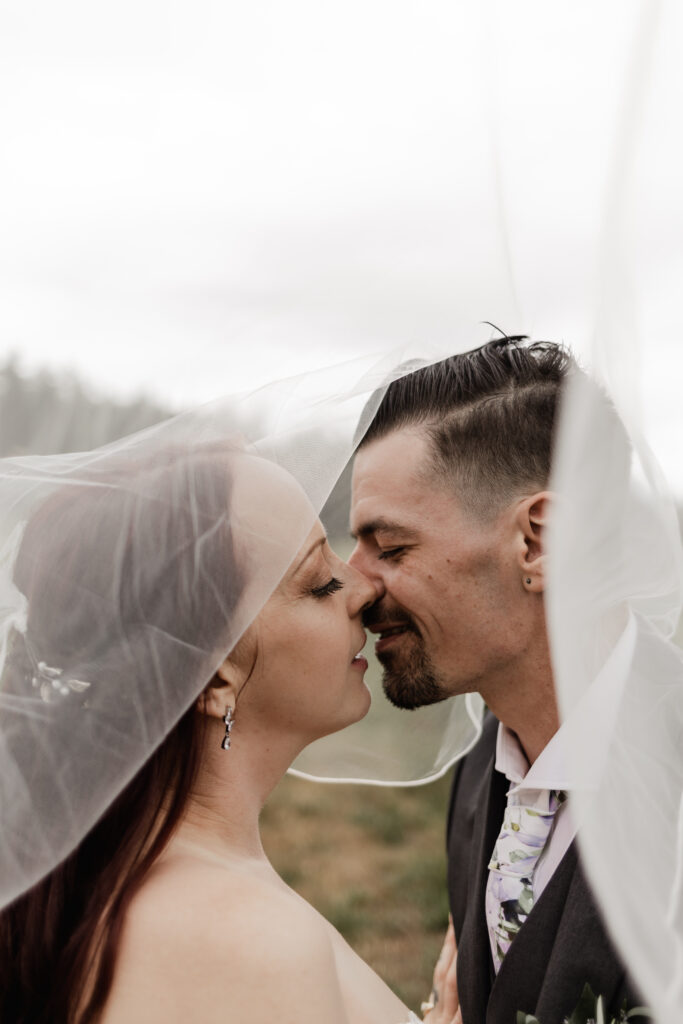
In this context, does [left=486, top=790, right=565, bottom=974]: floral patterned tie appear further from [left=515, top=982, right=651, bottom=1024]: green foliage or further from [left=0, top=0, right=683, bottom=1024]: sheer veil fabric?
[left=0, top=0, right=683, bottom=1024]: sheer veil fabric

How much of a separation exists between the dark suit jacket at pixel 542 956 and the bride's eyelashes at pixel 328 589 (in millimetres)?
935

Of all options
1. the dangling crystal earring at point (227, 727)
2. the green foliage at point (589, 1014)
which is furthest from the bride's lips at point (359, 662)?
the green foliage at point (589, 1014)

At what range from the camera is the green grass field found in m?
6.24

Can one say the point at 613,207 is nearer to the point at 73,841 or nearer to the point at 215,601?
the point at 215,601

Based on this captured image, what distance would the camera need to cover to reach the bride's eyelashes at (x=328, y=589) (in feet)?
9.33

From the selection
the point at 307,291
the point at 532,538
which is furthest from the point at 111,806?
the point at 532,538

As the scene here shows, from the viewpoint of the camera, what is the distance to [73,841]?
2.32 metres

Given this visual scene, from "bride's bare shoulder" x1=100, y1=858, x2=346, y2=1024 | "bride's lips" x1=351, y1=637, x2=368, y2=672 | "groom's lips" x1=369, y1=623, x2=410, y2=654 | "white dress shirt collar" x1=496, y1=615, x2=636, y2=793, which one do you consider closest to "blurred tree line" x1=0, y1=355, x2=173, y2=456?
"bride's lips" x1=351, y1=637, x2=368, y2=672

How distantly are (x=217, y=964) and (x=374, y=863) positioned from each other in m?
5.38

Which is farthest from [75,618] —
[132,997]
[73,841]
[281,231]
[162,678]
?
[281,231]

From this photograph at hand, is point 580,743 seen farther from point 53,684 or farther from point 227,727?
point 53,684

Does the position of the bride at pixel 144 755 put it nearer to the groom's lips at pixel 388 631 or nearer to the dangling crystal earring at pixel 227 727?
the dangling crystal earring at pixel 227 727

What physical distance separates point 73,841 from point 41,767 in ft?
0.60

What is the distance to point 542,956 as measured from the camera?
105 inches
